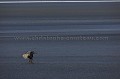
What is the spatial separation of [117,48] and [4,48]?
7.00ft

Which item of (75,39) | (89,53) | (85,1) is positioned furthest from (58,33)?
(85,1)

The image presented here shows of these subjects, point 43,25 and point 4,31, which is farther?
point 43,25

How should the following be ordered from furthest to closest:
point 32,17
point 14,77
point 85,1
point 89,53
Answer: point 85,1, point 32,17, point 89,53, point 14,77

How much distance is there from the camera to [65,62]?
7590 millimetres

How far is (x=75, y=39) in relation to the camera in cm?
1005

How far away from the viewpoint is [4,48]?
9.03m

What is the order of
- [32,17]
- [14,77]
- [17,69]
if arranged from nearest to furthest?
[14,77], [17,69], [32,17]

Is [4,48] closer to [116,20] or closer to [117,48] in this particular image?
[117,48]

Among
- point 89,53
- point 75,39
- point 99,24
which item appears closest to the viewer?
point 89,53

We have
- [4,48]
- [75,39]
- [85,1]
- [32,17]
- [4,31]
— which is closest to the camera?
[4,48]

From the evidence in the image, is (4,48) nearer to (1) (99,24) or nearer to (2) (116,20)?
(1) (99,24)

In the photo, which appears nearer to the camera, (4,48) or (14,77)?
(14,77)

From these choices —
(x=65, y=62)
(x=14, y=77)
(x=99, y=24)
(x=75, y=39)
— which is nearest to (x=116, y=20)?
(x=99, y=24)

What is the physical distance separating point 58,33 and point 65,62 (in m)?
3.15
